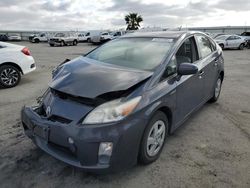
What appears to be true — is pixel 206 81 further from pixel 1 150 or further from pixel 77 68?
pixel 1 150

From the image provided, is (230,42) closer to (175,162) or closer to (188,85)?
(188,85)

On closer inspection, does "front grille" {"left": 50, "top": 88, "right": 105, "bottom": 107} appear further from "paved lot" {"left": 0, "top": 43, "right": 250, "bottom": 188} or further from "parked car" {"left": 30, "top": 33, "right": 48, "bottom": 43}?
"parked car" {"left": 30, "top": 33, "right": 48, "bottom": 43}

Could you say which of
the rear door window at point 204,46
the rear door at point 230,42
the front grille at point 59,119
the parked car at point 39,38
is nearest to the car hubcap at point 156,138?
the front grille at point 59,119

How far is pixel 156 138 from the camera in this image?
10.4 ft

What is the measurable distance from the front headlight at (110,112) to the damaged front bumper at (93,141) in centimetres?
6

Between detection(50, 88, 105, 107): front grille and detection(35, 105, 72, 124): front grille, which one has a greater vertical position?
detection(50, 88, 105, 107): front grille

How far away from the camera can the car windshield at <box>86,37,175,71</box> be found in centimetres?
349

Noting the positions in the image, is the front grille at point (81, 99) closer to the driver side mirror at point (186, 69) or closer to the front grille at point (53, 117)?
the front grille at point (53, 117)

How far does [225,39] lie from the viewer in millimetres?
24078

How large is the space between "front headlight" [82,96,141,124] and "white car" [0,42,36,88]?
5331 millimetres

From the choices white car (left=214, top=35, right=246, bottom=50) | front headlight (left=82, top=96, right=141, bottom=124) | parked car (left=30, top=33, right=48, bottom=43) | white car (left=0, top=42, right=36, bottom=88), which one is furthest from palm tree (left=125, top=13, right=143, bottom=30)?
front headlight (left=82, top=96, right=141, bottom=124)

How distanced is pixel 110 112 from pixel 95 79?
571 mm

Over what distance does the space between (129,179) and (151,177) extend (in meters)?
0.25

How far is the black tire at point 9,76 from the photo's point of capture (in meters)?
7.03
